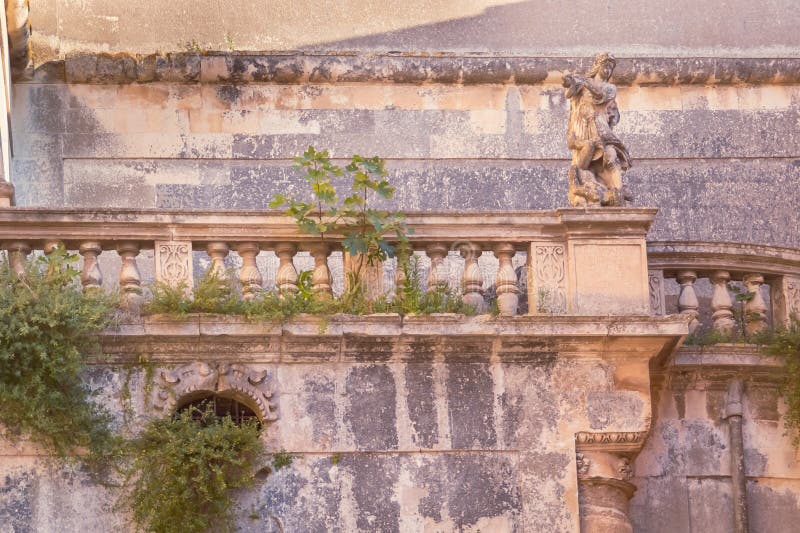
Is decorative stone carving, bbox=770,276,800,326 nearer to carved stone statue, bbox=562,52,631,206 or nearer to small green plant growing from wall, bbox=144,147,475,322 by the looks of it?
carved stone statue, bbox=562,52,631,206

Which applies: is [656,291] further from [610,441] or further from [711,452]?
[610,441]

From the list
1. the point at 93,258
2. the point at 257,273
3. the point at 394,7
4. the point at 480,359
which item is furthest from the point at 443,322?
the point at 394,7

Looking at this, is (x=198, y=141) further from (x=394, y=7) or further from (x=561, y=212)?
(x=561, y=212)

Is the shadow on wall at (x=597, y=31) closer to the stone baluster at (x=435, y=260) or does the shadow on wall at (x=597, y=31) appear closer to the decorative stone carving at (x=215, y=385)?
the stone baluster at (x=435, y=260)

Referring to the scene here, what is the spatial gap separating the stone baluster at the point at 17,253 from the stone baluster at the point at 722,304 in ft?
16.4

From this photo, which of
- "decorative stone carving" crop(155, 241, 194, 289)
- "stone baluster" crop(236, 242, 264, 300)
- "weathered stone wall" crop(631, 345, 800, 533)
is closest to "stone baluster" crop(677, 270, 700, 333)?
"weathered stone wall" crop(631, 345, 800, 533)

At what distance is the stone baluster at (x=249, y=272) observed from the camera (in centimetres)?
1563

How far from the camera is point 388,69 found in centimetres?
1992

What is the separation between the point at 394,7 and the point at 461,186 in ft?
6.12

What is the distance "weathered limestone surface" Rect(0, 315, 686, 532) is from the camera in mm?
15125

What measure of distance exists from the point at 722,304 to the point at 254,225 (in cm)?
355

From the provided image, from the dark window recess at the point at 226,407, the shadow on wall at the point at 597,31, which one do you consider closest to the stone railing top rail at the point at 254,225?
the dark window recess at the point at 226,407

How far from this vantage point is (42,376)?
587 inches

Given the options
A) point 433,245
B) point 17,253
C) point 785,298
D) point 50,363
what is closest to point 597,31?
point 785,298
